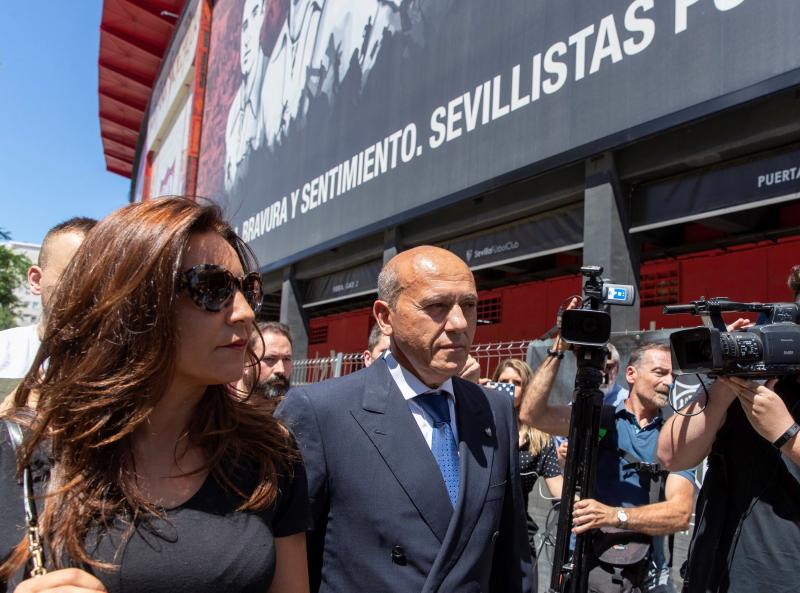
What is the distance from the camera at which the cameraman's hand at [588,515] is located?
2.56 m

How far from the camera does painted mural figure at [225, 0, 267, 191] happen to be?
48.7 ft

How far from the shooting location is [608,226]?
604 centimetres

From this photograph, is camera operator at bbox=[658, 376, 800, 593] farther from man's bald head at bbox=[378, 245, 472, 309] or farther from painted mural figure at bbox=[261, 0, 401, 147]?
painted mural figure at bbox=[261, 0, 401, 147]

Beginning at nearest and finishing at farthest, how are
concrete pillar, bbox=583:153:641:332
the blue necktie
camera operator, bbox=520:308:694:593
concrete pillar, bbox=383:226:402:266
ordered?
the blue necktie → camera operator, bbox=520:308:694:593 → concrete pillar, bbox=583:153:641:332 → concrete pillar, bbox=383:226:402:266

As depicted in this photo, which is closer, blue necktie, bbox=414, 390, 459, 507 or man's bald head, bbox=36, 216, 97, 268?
blue necktie, bbox=414, 390, 459, 507

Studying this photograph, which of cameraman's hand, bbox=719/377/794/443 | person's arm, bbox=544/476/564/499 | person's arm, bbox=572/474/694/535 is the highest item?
cameraman's hand, bbox=719/377/794/443

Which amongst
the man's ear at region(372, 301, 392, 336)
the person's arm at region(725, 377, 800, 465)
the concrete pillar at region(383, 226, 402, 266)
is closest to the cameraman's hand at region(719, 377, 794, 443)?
the person's arm at region(725, 377, 800, 465)

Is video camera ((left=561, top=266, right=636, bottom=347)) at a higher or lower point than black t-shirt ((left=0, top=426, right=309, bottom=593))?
higher

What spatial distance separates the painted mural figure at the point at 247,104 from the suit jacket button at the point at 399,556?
532 inches

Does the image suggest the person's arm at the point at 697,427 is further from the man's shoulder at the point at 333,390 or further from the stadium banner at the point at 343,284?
the stadium banner at the point at 343,284

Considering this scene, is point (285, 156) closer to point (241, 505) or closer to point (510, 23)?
point (510, 23)

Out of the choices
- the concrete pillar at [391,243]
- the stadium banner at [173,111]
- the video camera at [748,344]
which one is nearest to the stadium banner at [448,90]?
the concrete pillar at [391,243]

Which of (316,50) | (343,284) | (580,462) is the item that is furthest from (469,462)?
(316,50)

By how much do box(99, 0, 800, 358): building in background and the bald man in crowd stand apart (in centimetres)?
208
